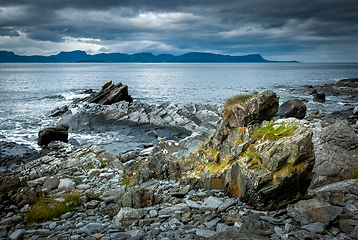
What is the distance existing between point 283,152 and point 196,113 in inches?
964

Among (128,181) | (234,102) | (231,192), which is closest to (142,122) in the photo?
(128,181)

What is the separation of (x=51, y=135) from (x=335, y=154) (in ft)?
77.6

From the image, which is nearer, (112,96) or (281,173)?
(281,173)

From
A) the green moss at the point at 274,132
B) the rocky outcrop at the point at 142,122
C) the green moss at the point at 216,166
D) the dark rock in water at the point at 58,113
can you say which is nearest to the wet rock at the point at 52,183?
the green moss at the point at 216,166

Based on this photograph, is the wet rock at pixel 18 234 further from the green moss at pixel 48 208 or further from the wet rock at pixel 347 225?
the wet rock at pixel 347 225

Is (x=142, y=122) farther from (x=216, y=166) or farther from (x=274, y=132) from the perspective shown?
(x=274, y=132)

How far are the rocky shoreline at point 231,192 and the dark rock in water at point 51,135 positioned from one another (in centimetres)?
1127

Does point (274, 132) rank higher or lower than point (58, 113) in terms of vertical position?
higher

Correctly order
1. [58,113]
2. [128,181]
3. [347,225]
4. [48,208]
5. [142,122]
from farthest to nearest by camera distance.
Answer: [58,113]
[142,122]
[128,181]
[48,208]
[347,225]

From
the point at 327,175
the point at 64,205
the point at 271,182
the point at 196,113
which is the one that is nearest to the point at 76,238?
the point at 64,205

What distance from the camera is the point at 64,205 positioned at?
8.45 meters

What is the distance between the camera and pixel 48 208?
26.7ft

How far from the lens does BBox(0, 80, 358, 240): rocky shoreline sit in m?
5.83

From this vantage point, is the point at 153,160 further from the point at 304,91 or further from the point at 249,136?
the point at 304,91
